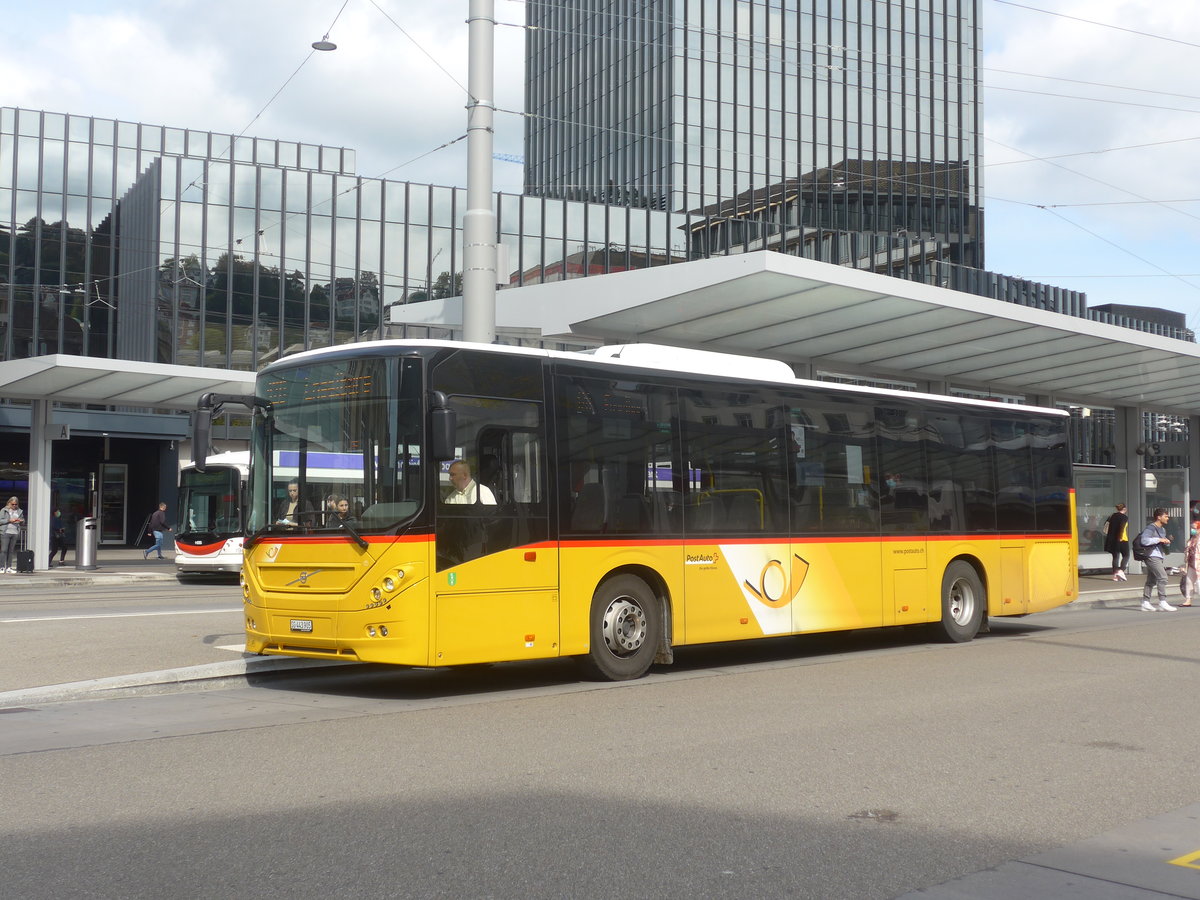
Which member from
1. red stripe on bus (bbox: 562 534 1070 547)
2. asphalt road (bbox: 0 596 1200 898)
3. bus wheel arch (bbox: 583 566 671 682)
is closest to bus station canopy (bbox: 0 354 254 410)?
red stripe on bus (bbox: 562 534 1070 547)

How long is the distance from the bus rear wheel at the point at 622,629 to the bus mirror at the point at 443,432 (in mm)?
2228

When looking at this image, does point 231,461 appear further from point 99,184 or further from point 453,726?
point 99,184

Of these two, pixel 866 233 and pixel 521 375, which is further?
pixel 866 233

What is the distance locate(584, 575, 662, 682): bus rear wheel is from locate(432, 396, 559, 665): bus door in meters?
0.55

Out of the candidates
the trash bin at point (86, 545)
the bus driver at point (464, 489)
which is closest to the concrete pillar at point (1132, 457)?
the trash bin at point (86, 545)

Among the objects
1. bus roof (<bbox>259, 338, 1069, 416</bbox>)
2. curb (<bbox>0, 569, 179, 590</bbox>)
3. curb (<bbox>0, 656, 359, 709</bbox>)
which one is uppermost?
bus roof (<bbox>259, 338, 1069, 416</bbox>)

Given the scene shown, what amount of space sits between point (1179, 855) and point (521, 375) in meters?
6.68

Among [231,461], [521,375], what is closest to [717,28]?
[231,461]

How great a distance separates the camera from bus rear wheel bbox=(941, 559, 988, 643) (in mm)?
15430

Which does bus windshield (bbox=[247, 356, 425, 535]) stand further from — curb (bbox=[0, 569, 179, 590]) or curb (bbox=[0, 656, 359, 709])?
curb (bbox=[0, 569, 179, 590])

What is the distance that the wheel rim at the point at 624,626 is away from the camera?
11.4 metres

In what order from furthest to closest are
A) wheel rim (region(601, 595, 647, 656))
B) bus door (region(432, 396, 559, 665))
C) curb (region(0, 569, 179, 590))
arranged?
curb (region(0, 569, 179, 590))
wheel rim (region(601, 595, 647, 656))
bus door (region(432, 396, 559, 665))

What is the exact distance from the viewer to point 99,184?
51.8 m

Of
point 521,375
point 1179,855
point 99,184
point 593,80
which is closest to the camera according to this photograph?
point 1179,855
